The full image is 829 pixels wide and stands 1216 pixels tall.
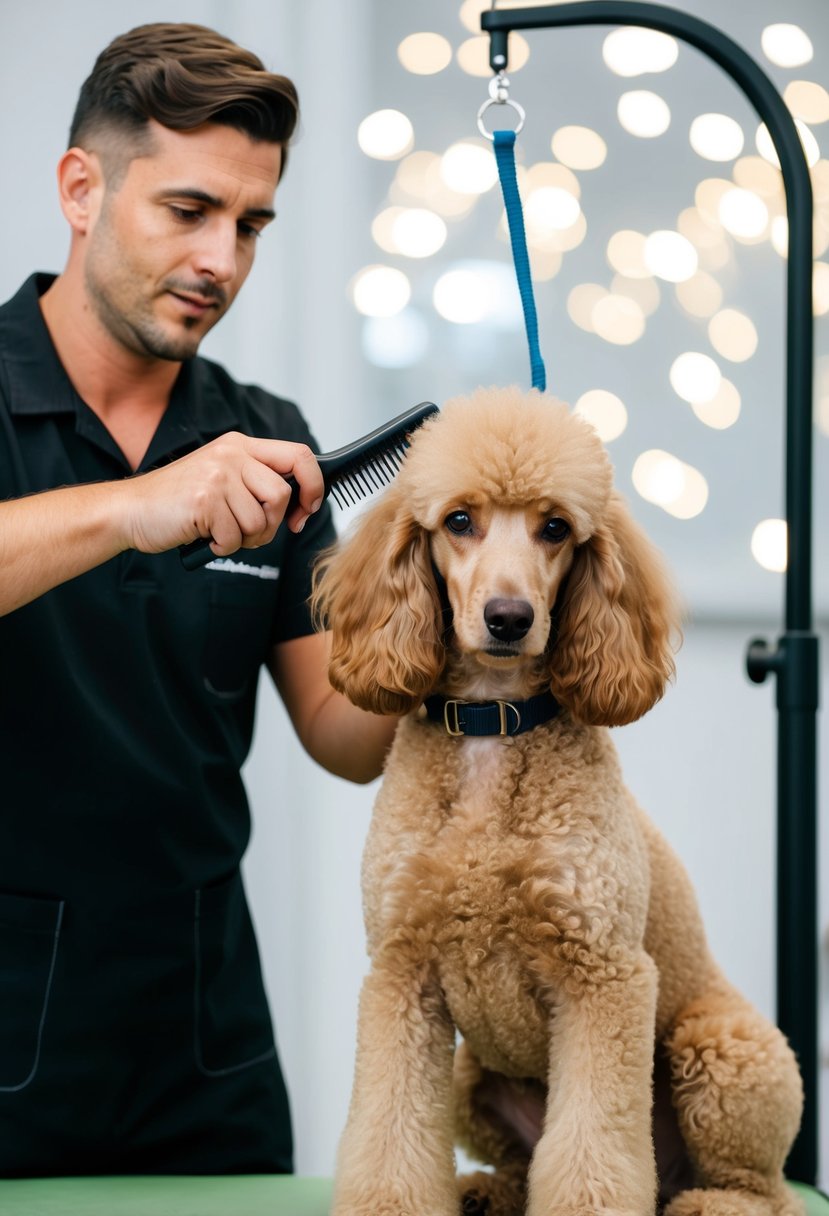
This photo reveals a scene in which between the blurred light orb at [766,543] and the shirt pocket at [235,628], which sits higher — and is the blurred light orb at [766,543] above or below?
above

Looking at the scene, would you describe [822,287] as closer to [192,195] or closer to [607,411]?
[607,411]

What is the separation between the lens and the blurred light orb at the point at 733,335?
223 centimetres

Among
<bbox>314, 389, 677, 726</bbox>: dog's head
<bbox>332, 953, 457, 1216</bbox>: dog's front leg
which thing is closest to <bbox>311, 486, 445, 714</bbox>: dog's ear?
<bbox>314, 389, 677, 726</bbox>: dog's head

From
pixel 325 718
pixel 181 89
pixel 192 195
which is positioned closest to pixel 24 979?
pixel 325 718

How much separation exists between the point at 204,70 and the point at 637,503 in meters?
1.17

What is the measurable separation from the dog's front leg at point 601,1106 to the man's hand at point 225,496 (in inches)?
16.7

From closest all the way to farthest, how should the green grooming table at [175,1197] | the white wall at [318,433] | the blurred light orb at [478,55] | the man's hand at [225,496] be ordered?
the man's hand at [225,496] → the green grooming table at [175,1197] → the white wall at [318,433] → the blurred light orb at [478,55]

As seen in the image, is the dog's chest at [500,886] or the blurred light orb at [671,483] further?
the blurred light orb at [671,483]

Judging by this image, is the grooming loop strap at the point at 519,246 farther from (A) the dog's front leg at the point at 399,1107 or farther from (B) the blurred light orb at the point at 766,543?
(B) the blurred light orb at the point at 766,543

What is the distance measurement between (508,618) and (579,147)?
1560 mm

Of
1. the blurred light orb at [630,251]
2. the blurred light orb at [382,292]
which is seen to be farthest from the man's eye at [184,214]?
the blurred light orb at [630,251]

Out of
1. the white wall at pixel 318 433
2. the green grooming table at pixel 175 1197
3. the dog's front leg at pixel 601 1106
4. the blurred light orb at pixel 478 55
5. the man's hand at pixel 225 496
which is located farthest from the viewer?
the blurred light orb at pixel 478 55

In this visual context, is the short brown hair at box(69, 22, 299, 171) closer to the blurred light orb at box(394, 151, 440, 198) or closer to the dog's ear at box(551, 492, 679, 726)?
the dog's ear at box(551, 492, 679, 726)

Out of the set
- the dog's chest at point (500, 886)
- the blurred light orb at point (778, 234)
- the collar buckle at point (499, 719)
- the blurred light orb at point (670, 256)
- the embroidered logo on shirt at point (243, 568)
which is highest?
the blurred light orb at point (778, 234)
